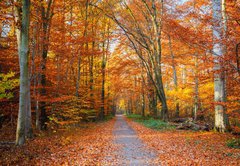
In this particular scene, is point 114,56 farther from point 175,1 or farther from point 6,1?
point 6,1

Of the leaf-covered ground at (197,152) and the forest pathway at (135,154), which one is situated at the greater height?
the leaf-covered ground at (197,152)

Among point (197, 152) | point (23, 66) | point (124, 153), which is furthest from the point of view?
point (23, 66)

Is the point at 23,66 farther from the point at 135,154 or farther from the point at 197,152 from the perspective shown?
the point at 197,152

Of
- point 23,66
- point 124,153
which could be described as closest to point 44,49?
point 23,66

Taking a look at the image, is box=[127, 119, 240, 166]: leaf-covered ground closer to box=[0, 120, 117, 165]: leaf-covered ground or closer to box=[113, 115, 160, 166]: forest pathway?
box=[113, 115, 160, 166]: forest pathway

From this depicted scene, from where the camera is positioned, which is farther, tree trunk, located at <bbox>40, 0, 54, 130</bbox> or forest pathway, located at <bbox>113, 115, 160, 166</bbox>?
tree trunk, located at <bbox>40, 0, 54, 130</bbox>

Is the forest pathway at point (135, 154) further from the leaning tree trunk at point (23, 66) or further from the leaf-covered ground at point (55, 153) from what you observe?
the leaning tree trunk at point (23, 66)

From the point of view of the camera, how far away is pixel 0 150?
7.11 meters

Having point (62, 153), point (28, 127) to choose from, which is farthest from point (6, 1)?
point (62, 153)

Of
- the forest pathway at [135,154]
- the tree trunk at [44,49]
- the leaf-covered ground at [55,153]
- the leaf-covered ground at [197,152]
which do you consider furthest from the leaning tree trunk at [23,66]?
the leaf-covered ground at [197,152]

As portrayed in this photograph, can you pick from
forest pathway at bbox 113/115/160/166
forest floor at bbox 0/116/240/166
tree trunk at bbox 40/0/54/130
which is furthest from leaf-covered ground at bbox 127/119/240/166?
tree trunk at bbox 40/0/54/130

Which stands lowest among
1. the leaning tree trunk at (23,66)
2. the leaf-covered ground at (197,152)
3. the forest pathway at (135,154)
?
the forest pathway at (135,154)

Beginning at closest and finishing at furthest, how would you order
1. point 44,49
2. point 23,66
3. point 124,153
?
point 124,153 < point 23,66 < point 44,49

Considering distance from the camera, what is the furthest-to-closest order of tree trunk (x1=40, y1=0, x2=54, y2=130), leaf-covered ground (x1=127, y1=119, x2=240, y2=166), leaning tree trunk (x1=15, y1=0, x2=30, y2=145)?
tree trunk (x1=40, y1=0, x2=54, y2=130)
leaning tree trunk (x1=15, y1=0, x2=30, y2=145)
leaf-covered ground (x1=127, y1=119, x2=240, y2=166)
